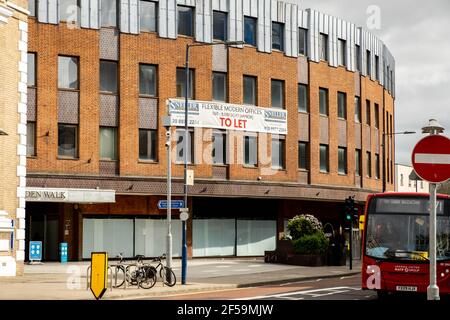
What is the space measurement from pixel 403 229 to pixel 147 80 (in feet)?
87.4

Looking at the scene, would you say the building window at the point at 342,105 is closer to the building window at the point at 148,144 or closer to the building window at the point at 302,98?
the building window at the point at 302,98

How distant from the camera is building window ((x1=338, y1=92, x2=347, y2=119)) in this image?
54188 millimetres

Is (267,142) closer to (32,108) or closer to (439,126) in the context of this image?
(32,108)

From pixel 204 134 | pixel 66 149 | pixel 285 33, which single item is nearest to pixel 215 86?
pixel 204 134

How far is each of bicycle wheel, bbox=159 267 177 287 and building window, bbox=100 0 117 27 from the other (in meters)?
20.5

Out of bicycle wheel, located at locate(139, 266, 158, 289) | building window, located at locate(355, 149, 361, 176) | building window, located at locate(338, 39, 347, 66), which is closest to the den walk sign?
building window, located at locate(338, 39, 347, 66)

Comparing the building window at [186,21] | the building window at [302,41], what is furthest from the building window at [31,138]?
the building window at [302,41]

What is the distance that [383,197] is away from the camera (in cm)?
2055

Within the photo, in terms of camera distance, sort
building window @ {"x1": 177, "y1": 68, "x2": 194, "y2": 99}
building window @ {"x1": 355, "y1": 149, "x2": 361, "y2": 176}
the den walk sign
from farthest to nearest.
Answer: building window @ {"x1": 355, "y1": 149, "x2": 361, "y2": 176}
building window @ {"x1": 177, "y1": 68, "x2": 194, "y2": 99}
the den walk sign

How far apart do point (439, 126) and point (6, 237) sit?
2124cm

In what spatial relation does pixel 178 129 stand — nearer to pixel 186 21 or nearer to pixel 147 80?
pixel 147 80

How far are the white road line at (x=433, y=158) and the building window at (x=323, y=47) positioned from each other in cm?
4243

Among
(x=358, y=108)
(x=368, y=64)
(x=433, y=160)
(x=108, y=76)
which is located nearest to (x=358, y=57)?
(x=368, y=64)

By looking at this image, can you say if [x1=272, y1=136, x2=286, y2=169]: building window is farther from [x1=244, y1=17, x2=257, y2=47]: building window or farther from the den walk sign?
[x1=244, y1=17, x2=257, y2=47]: building window
